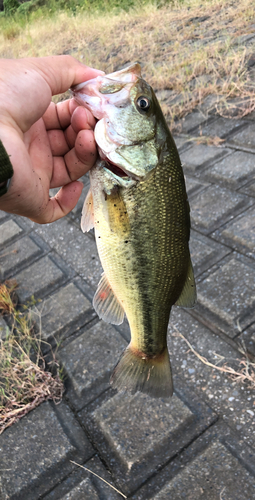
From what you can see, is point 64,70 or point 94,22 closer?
point 64,70

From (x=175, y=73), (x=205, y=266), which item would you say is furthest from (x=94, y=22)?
(x=205, y=266)


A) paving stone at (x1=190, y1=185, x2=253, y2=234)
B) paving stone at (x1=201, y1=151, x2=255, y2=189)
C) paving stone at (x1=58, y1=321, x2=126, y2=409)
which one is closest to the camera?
paving stone at (x1=58, y1=321, x2=126, y2=409)

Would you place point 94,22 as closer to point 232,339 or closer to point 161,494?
point 232,339

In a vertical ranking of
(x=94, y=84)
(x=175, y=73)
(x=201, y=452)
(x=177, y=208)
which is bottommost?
(x=201, y=452)

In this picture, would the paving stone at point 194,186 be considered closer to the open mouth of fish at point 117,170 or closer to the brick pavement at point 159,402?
the brick pavement at point 159,402

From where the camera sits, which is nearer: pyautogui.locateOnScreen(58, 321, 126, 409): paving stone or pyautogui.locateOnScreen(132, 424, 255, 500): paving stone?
pyautogui.locateOnScreen(132, 424, 255, 500): paving stone

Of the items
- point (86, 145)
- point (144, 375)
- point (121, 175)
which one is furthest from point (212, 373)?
point (86, 145)

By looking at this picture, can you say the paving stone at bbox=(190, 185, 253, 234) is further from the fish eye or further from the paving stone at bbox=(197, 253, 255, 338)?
the fish eye

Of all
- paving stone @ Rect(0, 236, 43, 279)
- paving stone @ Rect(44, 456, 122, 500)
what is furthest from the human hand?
paving stone @ Rect(0, 236, 43, 279)
